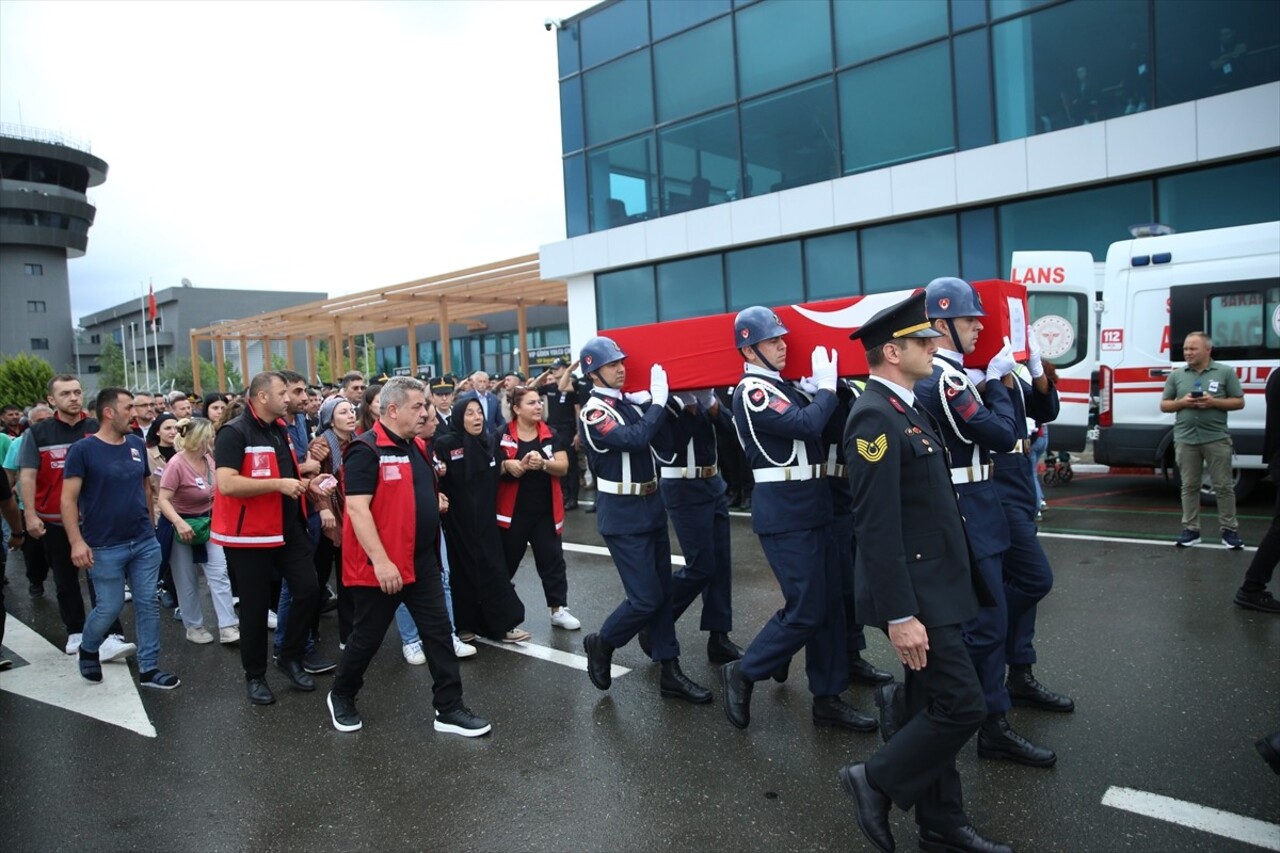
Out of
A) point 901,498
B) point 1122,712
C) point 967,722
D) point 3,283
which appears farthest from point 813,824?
point 3,283

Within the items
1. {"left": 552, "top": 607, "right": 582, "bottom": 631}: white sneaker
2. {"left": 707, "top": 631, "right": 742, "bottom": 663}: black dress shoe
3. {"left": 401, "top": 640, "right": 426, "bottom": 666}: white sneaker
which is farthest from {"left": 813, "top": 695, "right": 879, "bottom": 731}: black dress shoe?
{"left": 401, "top": 640, "right": 426, "bottom": 666}: white sneaker

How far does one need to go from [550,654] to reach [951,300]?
3401 millimetres

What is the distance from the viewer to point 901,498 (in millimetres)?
3127

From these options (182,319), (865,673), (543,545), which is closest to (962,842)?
(865,673)

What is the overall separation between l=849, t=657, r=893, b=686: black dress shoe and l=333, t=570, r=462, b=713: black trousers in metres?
2.20

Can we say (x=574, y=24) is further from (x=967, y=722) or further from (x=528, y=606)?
(x=967, y=722)

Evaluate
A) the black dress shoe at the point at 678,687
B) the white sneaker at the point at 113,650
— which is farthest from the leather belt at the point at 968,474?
the white sneaker at the point at 113,650

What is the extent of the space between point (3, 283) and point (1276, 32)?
2796 inches

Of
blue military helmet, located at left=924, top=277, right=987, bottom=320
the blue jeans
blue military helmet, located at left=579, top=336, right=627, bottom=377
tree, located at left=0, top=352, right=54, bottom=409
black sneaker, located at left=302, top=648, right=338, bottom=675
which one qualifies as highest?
tree, located at left=0, top=352, right=54, bottom=409

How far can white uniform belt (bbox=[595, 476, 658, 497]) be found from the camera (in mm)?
4965

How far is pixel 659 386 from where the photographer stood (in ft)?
16.4

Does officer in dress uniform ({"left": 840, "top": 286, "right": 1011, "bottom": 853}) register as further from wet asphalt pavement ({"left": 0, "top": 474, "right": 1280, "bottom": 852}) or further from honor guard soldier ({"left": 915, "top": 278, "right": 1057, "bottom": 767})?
honor guard soldier ({"left": 915, "top": 278, "right": 1057, "bottom": 767})

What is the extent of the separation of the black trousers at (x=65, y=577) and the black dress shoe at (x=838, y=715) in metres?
5.05

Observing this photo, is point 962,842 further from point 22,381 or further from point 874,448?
point 22,381
